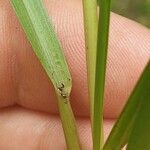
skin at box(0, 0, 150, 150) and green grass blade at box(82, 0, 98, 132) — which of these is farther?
skin at box(0, 0, 150, 150)

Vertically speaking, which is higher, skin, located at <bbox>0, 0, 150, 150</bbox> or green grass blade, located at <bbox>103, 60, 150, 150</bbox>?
skin, located at <bbox>0, 0, 150, 150</bbox>

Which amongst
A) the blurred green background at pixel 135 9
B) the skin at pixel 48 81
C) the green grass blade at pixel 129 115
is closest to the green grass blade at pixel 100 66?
the green grass blade at pixel 129 115

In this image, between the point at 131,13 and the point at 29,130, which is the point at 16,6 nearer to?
the point at 29,130

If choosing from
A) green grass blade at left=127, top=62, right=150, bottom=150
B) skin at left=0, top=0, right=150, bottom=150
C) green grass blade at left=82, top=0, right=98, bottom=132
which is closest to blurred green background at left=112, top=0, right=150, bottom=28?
skin at left=0, top=0, right=150, bottom=150

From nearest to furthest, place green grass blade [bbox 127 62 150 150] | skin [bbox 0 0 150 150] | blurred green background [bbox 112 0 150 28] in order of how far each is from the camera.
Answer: green grass blade [bbox 127 62 150 150], skin [bbox 0 0 150 150], blurred green background [bbox 112 0 150 28]

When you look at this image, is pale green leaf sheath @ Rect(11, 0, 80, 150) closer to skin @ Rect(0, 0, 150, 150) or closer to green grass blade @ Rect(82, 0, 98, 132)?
green grass blade @ Rect(82, 0, 98, 132)

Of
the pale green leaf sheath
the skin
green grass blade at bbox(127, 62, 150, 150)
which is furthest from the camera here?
the skin

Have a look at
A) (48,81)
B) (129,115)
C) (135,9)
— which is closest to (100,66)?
(129,115)

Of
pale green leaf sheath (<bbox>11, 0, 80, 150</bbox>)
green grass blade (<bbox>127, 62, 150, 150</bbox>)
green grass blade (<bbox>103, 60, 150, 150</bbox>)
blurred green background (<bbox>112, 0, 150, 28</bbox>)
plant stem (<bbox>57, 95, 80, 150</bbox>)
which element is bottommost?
green grass blade (<bbox>127, 62, 150, 150</bbox>)

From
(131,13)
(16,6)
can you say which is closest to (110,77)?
(16,6)
